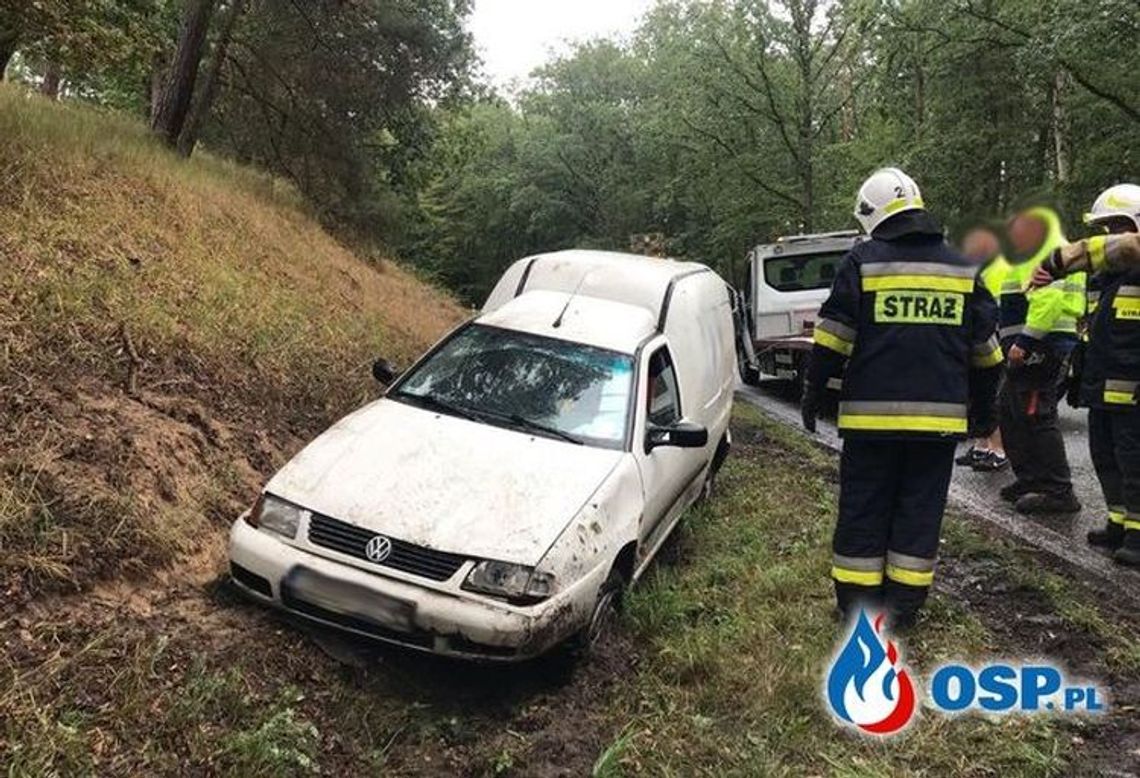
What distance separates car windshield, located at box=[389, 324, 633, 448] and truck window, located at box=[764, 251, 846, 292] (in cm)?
883

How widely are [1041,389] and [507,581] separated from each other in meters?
4.58

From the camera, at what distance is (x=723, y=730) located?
3.51 meters

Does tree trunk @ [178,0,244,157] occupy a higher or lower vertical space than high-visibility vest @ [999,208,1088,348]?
higher

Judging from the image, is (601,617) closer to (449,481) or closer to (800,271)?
(449,481)

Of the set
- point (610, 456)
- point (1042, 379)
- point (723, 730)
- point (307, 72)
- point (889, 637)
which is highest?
point (307, 72)

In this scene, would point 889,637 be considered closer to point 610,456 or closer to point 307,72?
point 610,456

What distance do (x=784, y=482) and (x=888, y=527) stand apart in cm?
333

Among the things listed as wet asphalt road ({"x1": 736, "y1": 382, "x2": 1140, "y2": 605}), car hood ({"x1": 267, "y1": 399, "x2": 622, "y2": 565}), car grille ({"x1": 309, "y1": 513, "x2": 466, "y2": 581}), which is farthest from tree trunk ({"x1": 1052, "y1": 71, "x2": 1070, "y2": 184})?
car grille ({"x1": 309, "y1": 513, "x2": 466, "y2": 581})

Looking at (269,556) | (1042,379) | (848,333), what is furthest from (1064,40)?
(269,556)

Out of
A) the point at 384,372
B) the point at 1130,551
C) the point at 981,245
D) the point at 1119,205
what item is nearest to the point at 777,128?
the point at 1119,205

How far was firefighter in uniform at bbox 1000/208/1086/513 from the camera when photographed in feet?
20.1

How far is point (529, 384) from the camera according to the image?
4.92 m

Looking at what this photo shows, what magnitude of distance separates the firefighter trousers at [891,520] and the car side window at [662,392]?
119cm

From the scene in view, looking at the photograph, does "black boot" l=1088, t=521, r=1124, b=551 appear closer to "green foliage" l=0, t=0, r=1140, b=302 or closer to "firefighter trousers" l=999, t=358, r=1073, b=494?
"firefighter trousers" l=999, t=358, r=1073, b=494
